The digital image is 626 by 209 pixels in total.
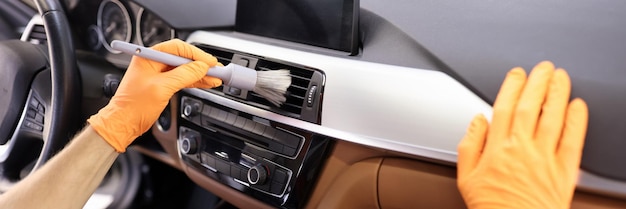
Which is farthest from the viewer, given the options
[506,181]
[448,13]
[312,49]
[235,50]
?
[235,50]

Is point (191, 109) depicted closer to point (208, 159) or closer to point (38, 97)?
point (208, 159)

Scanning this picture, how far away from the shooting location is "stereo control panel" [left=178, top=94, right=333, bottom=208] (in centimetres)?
96

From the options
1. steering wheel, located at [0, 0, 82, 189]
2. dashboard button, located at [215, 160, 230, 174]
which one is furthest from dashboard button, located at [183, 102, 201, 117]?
steering wheel, located at [0, 0, 82, 189]

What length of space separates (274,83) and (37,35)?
73cm

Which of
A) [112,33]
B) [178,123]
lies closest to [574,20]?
[178,123]

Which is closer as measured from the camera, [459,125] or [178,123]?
[459,125]

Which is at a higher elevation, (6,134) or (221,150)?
(221,150)

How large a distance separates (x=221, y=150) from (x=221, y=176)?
0.05 m

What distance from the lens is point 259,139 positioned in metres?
1.01

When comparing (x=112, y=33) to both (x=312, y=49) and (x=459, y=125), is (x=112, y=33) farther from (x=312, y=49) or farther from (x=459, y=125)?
(x=459, y=125)

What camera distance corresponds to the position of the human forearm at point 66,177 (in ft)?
2.83

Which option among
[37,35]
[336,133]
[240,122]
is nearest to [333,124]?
[336,133]

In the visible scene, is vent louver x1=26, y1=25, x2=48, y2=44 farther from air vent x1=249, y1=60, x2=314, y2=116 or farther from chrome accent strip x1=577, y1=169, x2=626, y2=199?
chrome accent strip x1=577, y1=169, x2=626, y2=199

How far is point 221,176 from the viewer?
1104 mm
